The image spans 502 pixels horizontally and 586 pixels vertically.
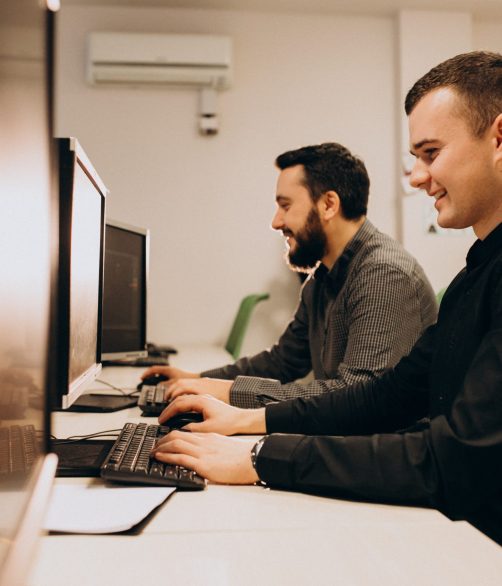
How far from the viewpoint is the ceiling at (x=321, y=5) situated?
3656mm

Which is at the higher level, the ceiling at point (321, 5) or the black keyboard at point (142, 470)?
the ceiling at point (321, 5)

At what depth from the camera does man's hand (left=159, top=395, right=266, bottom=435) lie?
45.2 inches

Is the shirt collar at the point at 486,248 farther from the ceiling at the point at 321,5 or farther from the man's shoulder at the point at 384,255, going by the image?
the ceiling at the point at 321,5

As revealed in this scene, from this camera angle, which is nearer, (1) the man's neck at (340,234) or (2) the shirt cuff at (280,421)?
(2) the shirt cuff at (280,421)

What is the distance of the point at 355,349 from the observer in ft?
4.85

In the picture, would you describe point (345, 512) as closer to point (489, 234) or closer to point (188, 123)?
point (489, 234)

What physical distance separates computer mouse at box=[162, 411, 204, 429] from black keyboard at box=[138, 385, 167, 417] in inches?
7.3


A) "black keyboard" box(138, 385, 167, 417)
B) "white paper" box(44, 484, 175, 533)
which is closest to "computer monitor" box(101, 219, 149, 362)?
"black keyboard" box(138, 385, 167, 417)

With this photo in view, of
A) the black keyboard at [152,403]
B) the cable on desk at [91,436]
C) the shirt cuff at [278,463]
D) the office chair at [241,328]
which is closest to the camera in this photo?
the shirt cuff at [278,463]

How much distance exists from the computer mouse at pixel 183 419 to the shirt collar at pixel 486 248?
0.59m

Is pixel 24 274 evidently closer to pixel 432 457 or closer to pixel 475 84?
pixel 432 457

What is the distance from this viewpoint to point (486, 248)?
1056mm

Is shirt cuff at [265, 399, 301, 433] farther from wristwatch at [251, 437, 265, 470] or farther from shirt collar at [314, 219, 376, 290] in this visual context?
shirt collar at [314, 219, 376, 290]

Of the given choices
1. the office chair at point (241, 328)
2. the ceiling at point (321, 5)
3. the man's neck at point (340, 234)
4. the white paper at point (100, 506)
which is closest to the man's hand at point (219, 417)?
the white paper at point (100, 506)
